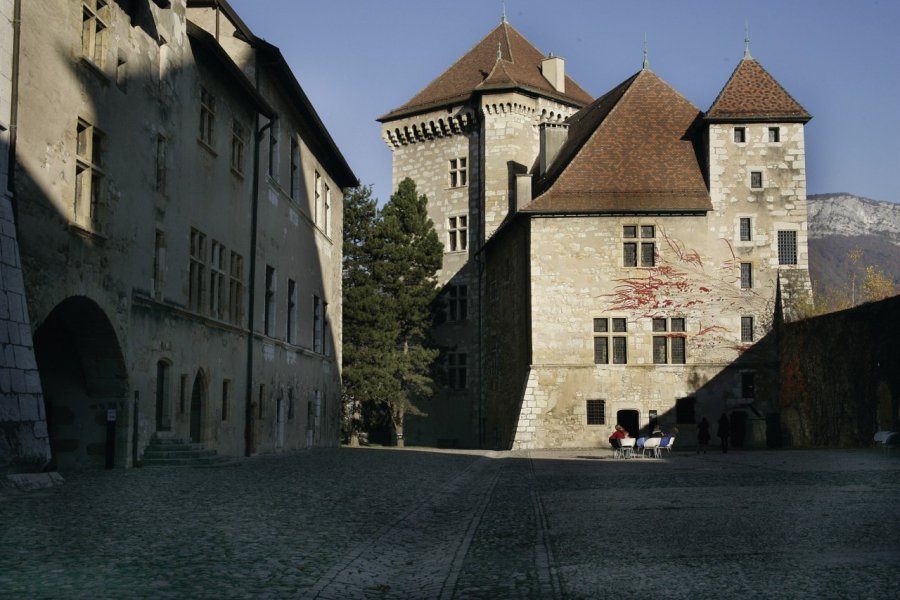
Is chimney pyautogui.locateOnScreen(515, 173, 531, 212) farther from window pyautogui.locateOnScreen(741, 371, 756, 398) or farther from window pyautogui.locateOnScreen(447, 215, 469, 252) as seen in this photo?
window pyautogui.locateOnScreen(447, 215, 469, 252)

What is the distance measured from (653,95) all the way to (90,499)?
120 feet

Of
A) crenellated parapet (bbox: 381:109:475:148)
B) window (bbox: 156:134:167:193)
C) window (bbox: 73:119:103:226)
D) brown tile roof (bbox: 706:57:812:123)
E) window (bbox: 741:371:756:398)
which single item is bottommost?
window (bbox: 741:371:756:398)

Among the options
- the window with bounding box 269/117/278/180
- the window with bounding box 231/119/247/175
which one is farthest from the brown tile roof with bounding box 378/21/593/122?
the window with bounding box 231/119/247/175

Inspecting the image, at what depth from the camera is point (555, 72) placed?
56.7 metres

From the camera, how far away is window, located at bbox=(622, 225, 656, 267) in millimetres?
40062

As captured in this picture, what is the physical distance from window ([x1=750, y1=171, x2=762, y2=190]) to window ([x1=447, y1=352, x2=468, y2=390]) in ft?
63.1

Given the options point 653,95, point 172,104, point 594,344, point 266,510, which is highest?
point 653,95

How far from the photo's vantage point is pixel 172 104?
71.4 feet

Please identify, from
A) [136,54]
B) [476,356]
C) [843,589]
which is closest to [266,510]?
[843,589]

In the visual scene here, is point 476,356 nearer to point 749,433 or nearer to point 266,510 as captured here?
point 749,433

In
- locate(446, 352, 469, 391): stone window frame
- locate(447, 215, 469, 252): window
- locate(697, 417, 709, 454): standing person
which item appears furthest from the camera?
locate(447, 215, 469, 252): window

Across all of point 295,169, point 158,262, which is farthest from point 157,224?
point 295,169

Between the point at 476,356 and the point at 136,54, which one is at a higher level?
the point at 136,54

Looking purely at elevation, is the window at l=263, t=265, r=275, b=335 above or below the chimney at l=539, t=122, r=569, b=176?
below
